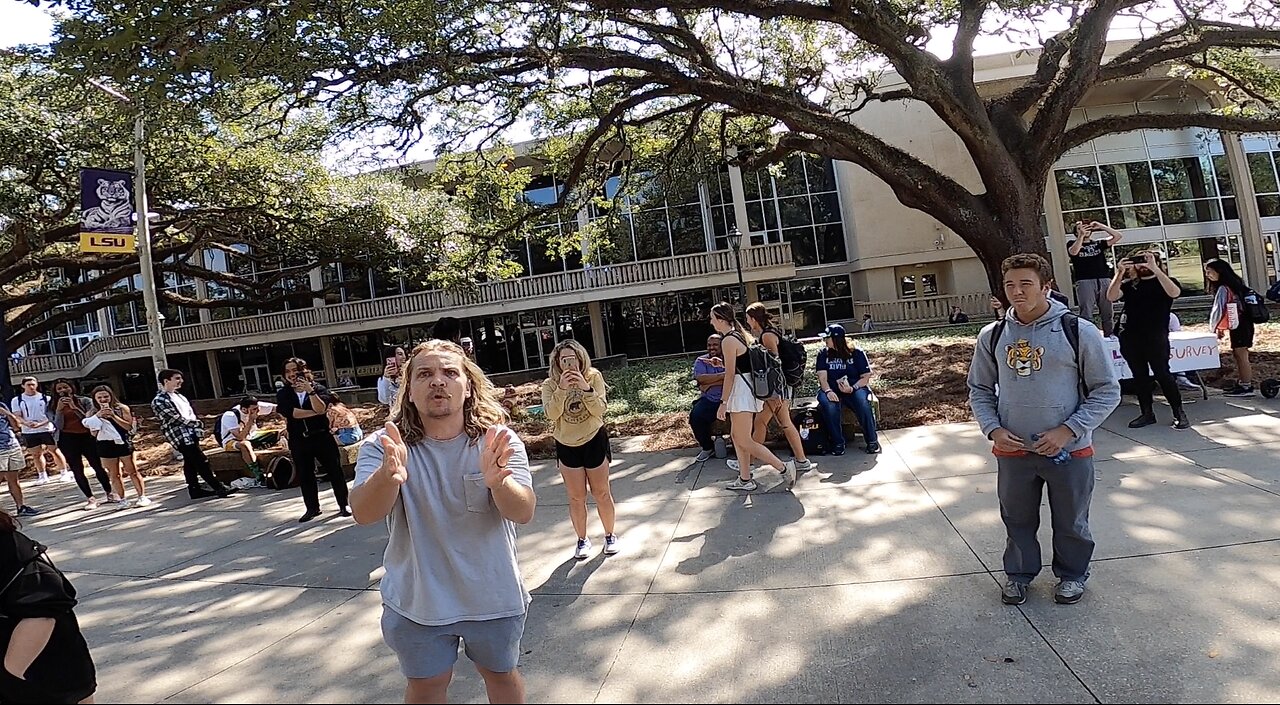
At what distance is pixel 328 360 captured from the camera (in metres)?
30.9

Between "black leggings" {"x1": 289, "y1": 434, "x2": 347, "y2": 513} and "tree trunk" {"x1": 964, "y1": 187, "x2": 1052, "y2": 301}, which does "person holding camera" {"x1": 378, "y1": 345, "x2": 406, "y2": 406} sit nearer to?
"black leggings" {"x1": 289, "y1": 434, "x2": 347, "y2": 513}

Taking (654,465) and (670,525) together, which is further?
(654,465)

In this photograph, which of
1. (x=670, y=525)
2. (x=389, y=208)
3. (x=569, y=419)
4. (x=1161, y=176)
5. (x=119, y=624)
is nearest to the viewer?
(x=119, y=624)

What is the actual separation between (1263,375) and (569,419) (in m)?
9.21

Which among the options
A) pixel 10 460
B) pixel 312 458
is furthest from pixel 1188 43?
pixel 10 460

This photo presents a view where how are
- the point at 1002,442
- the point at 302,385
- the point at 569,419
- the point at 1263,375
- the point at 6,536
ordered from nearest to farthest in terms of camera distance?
the point at 6,536 < the point at 1002,442 < the point at 569,419 < the point at 302,385 < the point at 1263,375

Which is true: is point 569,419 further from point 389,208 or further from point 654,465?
point 389,208

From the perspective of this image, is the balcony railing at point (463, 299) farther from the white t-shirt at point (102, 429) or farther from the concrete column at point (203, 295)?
the white t-shirt at point (102, 429)

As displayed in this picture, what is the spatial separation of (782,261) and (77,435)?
21.9 metres

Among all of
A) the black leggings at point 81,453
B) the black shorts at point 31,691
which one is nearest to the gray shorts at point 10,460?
the black leggings at point 81,453

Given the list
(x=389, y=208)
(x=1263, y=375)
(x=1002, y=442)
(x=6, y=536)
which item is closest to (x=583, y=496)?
(x=1002, y=442)

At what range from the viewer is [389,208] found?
18.0m

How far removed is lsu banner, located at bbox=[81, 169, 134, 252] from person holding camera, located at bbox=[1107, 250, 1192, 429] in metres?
14.3

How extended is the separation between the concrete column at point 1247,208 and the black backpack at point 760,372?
29.3 meters
